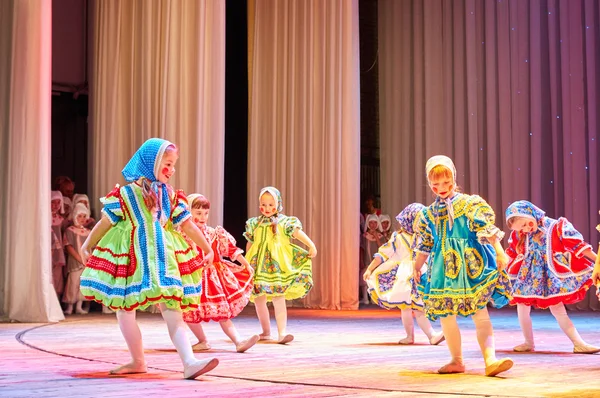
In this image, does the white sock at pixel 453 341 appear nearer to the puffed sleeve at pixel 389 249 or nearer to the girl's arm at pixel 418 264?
the girl's arm at pixel 418 264

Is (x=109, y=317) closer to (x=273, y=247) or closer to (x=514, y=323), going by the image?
(x=273, y=247)

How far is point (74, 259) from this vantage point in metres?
8.79

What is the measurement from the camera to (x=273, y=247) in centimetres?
586

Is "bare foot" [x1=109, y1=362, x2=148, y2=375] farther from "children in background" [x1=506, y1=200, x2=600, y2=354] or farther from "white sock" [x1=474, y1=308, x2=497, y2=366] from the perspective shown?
"children in background" [x1=506, y1=200, x2=600, y2=354]

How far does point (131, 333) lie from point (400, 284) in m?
2.29

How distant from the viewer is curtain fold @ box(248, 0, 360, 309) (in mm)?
10086

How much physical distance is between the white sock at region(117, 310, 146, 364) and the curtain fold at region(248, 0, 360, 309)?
624 centimetres

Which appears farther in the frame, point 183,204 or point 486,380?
point 183,204

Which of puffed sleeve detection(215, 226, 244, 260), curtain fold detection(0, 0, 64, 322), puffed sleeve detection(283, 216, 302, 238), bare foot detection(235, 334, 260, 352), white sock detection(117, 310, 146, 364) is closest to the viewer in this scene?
white sock detection(117, 310, 146, 364)

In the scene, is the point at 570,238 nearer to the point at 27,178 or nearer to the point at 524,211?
the point at 524,211

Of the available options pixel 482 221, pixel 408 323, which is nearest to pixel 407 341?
pixel 408 323

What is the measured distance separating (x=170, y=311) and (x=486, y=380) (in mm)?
1333

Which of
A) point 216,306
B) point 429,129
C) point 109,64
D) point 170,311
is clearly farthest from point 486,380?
point 429,129

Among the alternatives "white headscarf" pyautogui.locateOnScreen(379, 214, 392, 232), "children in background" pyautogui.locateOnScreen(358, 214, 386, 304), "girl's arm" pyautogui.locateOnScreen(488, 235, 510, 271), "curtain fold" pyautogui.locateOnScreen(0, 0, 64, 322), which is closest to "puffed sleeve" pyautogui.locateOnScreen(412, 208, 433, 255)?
"girl's arm" pyautogui.locateOnScreen(488, 235, 510, 271)
